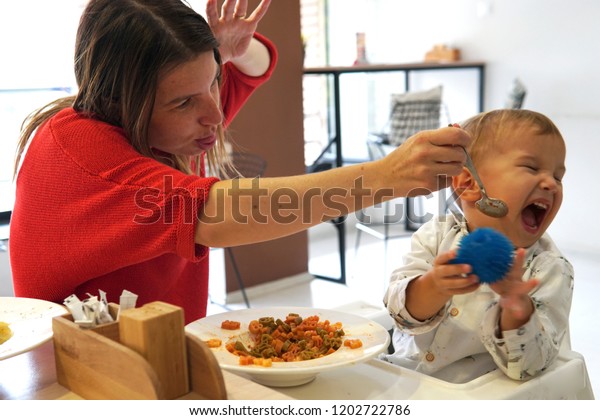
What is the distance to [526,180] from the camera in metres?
1.04

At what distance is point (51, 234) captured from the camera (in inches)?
39.8

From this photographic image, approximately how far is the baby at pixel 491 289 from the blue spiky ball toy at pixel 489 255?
0.26ft

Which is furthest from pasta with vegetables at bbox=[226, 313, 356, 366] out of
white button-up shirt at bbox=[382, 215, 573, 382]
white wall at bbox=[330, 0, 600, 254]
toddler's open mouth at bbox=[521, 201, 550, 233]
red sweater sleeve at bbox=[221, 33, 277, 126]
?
white wall at bbox=[330, 0, 600, 254]

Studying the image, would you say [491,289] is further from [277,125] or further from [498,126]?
[277,125]

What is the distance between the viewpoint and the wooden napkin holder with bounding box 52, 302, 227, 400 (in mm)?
670

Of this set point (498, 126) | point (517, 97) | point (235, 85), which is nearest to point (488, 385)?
point (498, 126)

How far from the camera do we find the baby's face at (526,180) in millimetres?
1039

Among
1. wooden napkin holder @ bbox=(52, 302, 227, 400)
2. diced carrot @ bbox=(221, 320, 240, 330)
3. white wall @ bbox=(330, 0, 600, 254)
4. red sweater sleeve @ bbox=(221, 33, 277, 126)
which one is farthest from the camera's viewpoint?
white wall @ bbox=(330, 0, 600, 254)

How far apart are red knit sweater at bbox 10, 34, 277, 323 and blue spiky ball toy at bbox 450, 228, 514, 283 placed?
36 centimetres

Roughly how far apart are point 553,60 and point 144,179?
12.3 feet

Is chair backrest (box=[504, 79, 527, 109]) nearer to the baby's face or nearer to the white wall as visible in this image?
the white wall
